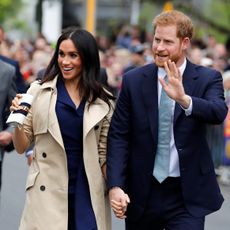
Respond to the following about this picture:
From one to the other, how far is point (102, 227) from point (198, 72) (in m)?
1.15

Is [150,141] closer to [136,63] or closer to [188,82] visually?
[188,82]

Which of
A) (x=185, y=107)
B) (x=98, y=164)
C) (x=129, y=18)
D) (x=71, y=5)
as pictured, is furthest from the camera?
(x=129, y=18)

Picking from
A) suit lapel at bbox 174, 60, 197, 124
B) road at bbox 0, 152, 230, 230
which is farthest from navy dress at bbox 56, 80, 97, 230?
road at bbox 0, 152, 230, 230

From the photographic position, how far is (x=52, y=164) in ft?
19.0

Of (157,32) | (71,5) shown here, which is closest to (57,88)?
(157,32)

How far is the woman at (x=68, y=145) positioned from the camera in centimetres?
577

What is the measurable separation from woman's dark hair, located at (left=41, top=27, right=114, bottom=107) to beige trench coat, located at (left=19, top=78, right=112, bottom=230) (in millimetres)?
58

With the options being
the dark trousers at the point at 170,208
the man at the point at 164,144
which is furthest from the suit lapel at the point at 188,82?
the dark trousers at the point at 170,208

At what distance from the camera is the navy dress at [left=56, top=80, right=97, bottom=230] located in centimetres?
578

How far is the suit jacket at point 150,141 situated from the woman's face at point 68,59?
330 mm

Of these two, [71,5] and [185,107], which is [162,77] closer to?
[185,107]

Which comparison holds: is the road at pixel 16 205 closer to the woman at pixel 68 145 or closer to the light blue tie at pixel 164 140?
the woman at pixel 68 145

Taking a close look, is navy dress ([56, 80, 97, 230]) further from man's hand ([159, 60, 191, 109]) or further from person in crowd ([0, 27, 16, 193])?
person in crowd ([0, 27, 16, 193])

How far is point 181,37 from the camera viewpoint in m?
5.64
